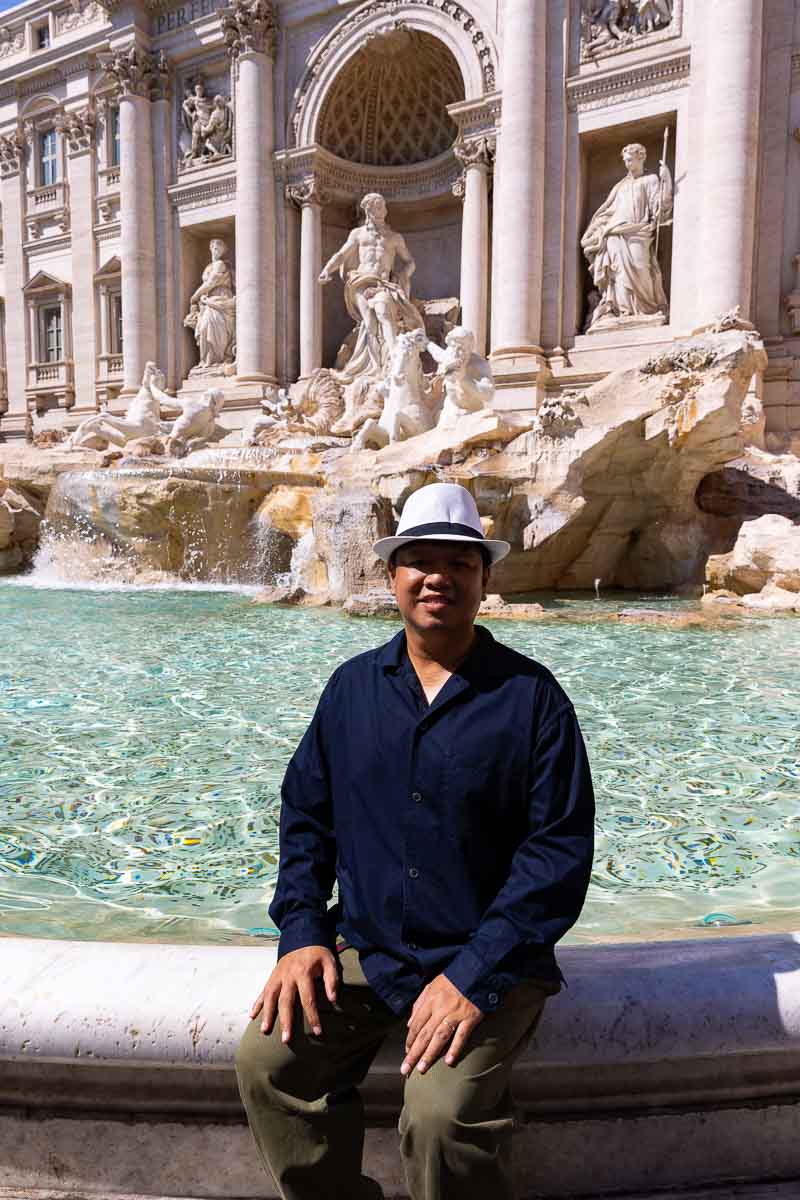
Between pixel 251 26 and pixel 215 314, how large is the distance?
19.2ft

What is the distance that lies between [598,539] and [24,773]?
7.88 m

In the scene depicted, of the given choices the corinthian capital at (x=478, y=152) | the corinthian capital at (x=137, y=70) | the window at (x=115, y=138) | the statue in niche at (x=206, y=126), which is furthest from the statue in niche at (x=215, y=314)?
the corinthian capital at (x=478, y=152)

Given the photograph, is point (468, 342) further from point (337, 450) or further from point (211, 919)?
point (211, 919)

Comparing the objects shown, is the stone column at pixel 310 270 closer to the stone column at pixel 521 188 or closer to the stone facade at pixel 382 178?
the stone facade at pixel 382 178

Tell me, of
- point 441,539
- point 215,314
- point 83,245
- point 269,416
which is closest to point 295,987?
point 441,539

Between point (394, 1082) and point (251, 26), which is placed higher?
point (251, 26)

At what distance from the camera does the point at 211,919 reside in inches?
91.4

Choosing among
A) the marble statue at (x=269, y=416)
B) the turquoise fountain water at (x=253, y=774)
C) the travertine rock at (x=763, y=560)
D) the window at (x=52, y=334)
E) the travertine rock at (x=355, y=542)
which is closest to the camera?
the turquoise fountain water at (x=253, y=774)

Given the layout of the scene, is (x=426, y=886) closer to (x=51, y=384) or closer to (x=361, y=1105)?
(x=361, y=1105)

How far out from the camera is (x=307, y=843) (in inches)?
59.2

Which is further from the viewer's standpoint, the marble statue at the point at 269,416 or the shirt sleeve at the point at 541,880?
the marble statue at the point at 269,416

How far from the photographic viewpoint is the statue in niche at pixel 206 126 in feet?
62.2

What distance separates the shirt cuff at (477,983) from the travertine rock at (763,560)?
25.8 feet

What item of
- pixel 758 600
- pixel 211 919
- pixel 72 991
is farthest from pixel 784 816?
pixel 758 600
